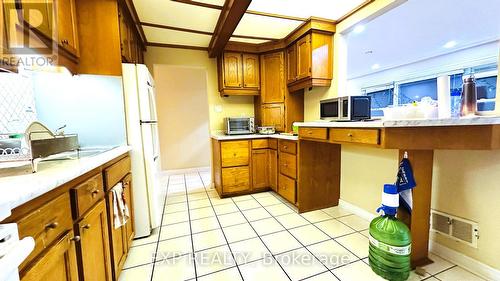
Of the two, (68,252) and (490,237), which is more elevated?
(68,252)

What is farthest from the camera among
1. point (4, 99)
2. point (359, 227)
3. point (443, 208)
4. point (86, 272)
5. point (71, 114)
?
point (359, 227)

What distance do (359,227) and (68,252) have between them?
7.01ft

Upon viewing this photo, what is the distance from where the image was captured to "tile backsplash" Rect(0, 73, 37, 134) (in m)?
1.23

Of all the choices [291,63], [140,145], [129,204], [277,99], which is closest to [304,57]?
[291,63]

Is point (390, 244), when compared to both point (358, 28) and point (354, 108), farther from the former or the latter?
point (358, 28)

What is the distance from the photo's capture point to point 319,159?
7.54ft

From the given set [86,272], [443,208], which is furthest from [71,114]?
[443,208]

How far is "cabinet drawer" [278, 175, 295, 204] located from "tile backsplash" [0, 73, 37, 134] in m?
2.35

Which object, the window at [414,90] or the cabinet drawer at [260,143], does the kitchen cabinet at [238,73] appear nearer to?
the cabinet drawer at [260,143]

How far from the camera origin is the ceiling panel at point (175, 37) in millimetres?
2516

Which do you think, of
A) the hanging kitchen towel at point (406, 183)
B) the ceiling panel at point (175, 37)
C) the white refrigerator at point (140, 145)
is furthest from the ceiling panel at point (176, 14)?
the hanging kitchen towel at point (406, 183)

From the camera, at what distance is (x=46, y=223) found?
2.20ft

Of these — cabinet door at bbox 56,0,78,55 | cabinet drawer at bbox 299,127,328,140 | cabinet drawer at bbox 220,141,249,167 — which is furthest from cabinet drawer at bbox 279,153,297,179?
cabinet door at bbox 56,0,78,55

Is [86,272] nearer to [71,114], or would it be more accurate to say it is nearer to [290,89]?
[71,114]
